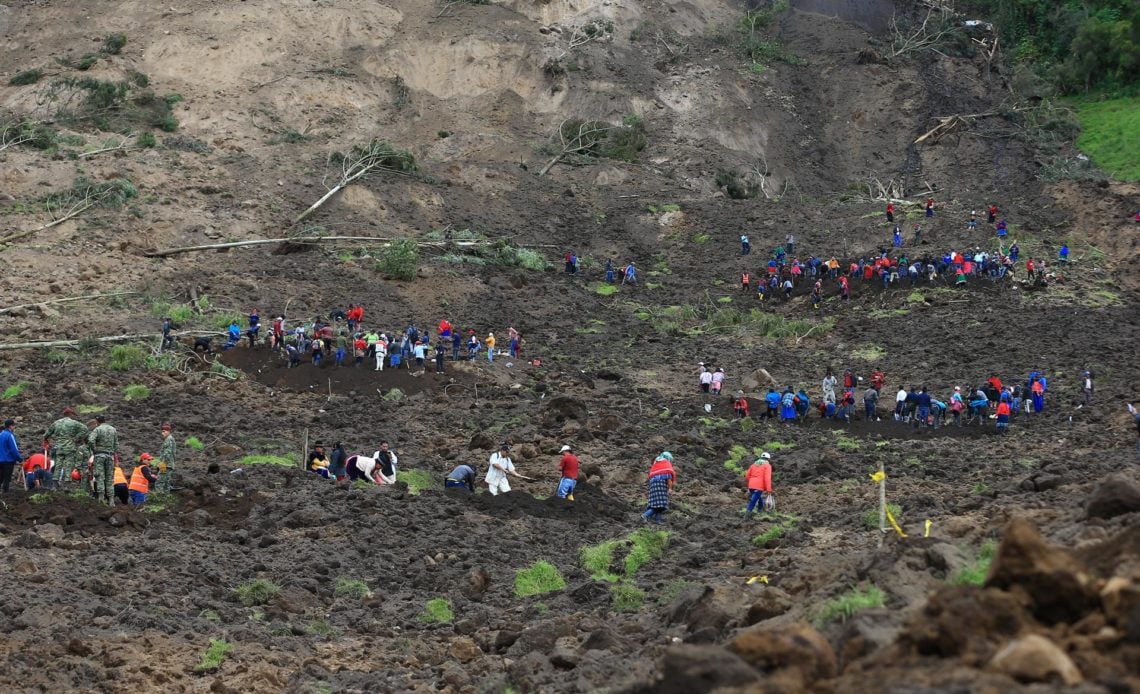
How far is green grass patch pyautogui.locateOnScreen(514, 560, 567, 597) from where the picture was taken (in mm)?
15094

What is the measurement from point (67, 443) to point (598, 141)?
34157mm

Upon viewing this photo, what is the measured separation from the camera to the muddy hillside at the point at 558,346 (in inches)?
422

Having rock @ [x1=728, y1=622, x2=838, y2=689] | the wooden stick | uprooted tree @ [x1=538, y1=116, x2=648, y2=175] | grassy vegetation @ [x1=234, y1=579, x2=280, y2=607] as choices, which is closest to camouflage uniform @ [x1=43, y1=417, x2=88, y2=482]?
grassy vegetation @ [x1=234, y1=579, x2=280, y2=607]

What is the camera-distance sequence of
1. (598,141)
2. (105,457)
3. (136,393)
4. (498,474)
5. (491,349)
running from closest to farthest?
(105,457) → (498,474) → (136,393) → (491,349) → (598,141)

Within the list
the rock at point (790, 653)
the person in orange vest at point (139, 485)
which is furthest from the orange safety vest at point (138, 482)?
the rock at point (790, 653)

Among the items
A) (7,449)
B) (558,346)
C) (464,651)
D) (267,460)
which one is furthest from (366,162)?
A: (464,651)

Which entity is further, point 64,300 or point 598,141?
point 598,141

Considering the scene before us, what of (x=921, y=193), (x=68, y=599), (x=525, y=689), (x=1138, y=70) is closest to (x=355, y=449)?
(x=68, y=599)

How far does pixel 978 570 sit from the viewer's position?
912 cm

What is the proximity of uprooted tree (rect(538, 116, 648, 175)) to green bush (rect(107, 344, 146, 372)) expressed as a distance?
78.6 feet

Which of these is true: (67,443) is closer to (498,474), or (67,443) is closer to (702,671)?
(498,474)

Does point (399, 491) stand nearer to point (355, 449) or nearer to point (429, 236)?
point (355, 449)

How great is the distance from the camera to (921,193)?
47250mm

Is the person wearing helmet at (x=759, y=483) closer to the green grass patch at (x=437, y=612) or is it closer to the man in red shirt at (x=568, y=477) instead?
the man in red shirt at (x=568, y=477)
